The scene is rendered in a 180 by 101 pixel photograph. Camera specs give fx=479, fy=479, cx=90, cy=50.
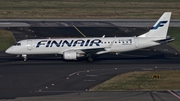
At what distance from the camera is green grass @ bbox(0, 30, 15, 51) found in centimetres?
6820

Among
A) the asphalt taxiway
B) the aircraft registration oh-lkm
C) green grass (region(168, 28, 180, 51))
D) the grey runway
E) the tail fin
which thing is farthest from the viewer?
green grass (region(168, 28, 180, 51))

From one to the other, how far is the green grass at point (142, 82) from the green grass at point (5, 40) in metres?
25.2

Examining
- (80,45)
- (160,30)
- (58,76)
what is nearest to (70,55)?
(80,45)

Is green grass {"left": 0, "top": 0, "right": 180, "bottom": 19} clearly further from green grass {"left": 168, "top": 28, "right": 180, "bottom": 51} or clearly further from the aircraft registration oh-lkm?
the aircraft registration oh-lkm

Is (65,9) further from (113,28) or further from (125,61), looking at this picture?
(125,61)

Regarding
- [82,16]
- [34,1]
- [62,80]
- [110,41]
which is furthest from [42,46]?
[34,1]

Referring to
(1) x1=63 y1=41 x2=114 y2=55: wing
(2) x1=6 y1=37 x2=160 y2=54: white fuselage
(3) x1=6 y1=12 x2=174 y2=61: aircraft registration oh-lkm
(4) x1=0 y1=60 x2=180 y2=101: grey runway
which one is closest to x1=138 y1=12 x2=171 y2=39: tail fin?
(3) x1=6 y1=12 x2=174 y2=61: aircraft registration oh-lkm

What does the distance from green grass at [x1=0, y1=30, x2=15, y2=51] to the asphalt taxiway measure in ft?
5.11

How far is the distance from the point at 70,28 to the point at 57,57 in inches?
910

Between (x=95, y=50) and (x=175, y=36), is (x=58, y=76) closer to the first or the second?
(x=95, y=50)

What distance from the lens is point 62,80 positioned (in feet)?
151

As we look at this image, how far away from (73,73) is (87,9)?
62.3 m

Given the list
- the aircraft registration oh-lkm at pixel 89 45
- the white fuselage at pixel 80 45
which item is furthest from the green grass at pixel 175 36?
the white fuselage at pixel 80 45

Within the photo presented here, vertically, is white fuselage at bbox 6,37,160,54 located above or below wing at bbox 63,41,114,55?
above
